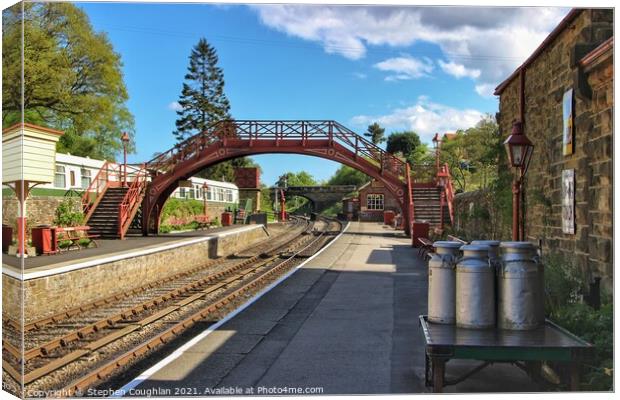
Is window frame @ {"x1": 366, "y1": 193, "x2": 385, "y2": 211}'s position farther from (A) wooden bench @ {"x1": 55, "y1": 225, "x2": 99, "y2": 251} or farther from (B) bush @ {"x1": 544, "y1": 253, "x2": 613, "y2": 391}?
(B) bush @ {"x1": 544, "y1": 253, "x2": 613, "y2": 391}

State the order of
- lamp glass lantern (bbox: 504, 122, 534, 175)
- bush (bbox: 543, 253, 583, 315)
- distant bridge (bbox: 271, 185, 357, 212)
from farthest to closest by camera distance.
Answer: distant bridge (bbox: 271, 185, 357, 212)
lamp glass lantern (bbox: 504, 122, 534, 175)
bush (bbox: 543, 253, 583, 315)

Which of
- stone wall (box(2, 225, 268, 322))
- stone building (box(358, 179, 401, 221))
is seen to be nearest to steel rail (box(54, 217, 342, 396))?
stone wall (box(2, 225, 268, 322))

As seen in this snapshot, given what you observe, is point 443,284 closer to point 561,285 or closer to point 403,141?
point 561,285

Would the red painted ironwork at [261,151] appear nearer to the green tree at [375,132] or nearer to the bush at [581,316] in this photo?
the green tree at [375,132]

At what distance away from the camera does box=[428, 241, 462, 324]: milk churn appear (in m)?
4.99

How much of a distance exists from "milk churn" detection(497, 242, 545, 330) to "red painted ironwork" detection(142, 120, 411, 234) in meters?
3.24

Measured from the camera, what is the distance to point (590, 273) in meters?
5.93

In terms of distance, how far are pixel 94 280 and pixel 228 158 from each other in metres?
6.90

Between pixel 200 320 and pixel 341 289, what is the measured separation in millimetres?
2944

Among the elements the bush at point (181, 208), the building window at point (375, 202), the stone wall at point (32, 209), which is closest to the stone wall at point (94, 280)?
the stone wall at point (32, 209)

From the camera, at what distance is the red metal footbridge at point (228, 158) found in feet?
29.6

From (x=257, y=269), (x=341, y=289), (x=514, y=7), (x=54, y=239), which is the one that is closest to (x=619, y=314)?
(x=514, y=7)

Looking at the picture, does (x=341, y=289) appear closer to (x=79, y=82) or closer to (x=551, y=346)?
(x=79, y=82)

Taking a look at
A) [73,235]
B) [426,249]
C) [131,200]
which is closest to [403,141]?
[73,235]
